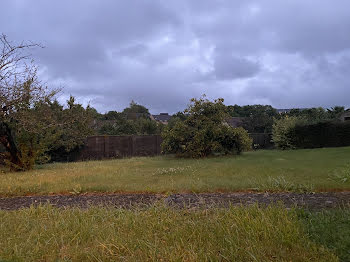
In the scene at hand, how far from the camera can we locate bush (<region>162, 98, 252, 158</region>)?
1633 centimetres

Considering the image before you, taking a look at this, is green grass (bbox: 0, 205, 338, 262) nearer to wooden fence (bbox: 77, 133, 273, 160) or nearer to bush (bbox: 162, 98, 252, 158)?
bush (bbox: 162, 98, 252, 158)

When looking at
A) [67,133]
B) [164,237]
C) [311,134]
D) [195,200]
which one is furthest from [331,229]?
[311,134]

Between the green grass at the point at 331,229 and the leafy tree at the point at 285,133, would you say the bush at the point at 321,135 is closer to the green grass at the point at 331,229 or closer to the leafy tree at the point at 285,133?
the leafy tree at the point at 285,133

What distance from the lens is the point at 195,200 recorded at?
231 inches

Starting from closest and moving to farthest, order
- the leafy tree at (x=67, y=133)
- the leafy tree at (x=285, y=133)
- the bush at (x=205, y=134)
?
the bush at (x=205, y=134)
the leafy tree at (x=67, y=133)
the leafy tree at (x=285, y=133)

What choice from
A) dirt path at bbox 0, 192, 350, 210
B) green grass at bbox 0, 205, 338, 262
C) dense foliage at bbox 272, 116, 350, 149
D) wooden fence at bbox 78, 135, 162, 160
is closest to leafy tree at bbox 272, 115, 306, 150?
dense foliage at bbox 272, 116, 350, 149

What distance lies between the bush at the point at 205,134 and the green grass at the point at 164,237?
1176cm

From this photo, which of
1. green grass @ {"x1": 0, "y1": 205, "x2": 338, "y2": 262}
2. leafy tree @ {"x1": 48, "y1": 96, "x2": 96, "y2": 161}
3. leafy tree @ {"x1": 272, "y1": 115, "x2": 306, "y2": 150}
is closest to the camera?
green grass @ {"x1": 0, "y1": 205, "x2": 338, "y2": 262}

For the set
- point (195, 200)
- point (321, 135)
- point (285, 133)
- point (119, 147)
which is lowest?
point (195, 200)

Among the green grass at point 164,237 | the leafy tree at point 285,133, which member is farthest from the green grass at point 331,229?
the leafy tree at point 285,133

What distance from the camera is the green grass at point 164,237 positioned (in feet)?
10.0

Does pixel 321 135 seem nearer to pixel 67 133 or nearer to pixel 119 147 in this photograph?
pixel 119 147

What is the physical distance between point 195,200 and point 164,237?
236 centimetres

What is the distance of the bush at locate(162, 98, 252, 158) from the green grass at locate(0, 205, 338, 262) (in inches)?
463
